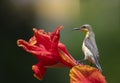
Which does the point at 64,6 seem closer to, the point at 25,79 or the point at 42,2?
the point at 42,2

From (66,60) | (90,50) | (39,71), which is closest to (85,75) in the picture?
(66,60)

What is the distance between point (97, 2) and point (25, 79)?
7.24 feet

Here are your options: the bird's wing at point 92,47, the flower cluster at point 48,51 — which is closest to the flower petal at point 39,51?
the flower cluster at point 48,51

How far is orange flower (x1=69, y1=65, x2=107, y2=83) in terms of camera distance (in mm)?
3205

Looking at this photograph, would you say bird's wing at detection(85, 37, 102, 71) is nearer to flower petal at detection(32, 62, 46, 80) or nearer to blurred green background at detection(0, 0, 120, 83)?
flower petal at detection(32, 62, 46, 80)

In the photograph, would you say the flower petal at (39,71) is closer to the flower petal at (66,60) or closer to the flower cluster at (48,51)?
the flower cluster at (48,51)

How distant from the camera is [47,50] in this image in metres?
3.40

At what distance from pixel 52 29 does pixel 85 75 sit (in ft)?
20.0

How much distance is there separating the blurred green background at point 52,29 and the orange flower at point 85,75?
4.55m

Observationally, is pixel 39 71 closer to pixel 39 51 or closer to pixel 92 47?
pixel 39 51

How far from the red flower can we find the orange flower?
12 cm

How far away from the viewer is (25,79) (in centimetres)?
854

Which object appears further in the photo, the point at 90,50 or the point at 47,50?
the point at 90,50

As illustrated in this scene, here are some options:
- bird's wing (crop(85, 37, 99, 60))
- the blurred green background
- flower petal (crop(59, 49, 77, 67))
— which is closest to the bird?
bird's wing (crop(85, 37, 99, 60))
